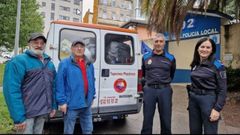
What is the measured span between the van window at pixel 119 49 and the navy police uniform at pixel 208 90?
8.12 feet

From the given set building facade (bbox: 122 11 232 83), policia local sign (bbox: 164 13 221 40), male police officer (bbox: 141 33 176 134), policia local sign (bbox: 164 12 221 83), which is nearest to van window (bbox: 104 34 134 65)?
male police officer (bbox: 141 33 176 134)

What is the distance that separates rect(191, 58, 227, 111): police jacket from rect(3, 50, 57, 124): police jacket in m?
1.85

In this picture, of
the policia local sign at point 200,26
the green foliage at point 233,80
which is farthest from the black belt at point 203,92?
the policia local sign at point 200,26

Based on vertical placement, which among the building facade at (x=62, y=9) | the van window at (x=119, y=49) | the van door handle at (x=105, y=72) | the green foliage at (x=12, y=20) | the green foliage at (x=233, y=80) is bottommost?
the green foliage at (x=233, y=80)

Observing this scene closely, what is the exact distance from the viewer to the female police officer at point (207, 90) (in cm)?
410

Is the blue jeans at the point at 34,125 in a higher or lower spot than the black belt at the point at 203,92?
lower

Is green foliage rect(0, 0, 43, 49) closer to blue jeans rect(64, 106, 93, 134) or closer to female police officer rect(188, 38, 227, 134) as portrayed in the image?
blue jeans rect(64, 106, 93, 134)

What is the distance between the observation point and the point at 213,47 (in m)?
4.23

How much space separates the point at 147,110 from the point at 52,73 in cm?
162

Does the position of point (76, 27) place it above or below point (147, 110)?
above

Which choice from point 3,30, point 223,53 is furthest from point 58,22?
point 3,30

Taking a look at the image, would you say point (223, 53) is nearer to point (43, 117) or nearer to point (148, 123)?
point (148, 123)

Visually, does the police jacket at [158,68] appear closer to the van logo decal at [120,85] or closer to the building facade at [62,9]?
the van logo decal at [120,85]

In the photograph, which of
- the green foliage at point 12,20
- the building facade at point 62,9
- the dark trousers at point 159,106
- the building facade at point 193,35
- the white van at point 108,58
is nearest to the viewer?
the dark trousers at point 159,106
